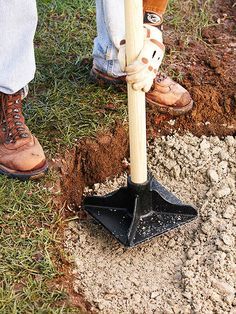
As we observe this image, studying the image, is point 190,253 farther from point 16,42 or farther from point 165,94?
point 16,42

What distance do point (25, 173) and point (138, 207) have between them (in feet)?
1.66

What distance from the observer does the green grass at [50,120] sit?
106 inches

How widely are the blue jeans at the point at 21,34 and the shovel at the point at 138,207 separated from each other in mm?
583

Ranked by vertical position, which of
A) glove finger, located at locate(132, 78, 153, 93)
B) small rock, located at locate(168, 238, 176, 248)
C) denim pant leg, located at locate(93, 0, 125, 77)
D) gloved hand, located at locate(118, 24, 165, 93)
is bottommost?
small rock, located at locate(168, 238, 176, 248)

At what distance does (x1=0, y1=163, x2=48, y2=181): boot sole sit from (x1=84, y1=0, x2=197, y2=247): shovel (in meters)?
0.22

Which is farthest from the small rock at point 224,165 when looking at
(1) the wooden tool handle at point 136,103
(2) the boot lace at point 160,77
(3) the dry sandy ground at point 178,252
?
(1) the wooden tool handle at point 136,103

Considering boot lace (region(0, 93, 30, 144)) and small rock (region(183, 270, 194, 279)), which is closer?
small rock (region(183, 270, 194, 279))

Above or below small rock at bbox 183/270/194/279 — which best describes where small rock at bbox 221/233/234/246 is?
above

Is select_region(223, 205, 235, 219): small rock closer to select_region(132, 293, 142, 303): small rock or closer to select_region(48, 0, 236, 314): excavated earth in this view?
select_region(48, 0, 236, 314): excavated earth

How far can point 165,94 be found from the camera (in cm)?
351

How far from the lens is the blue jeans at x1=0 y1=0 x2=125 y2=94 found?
116 inches

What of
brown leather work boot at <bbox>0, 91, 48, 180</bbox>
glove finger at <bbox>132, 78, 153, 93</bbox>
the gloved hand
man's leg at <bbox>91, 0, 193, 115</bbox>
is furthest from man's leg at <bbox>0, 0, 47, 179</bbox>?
glove finger at <bbox>132, 78, 153, 93</bbox>

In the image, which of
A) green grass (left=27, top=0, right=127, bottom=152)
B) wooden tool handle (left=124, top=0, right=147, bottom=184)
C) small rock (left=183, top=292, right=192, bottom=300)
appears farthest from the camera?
green grass (left=27, top=0, right=127, bottom=152)

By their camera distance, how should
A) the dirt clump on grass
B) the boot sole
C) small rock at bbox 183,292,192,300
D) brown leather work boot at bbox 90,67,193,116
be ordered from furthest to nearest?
brown leather work boot at bbox 90,67,193,116, the dirt clump on grass, the boot sole, small rock at bbox 183,292,192,300
